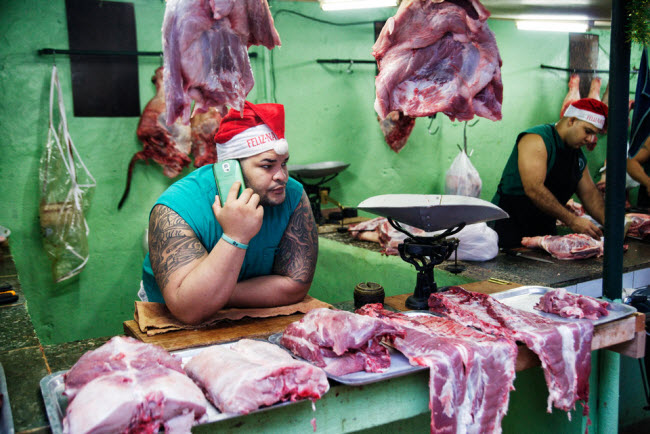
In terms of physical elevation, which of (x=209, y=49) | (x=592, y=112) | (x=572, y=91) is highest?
(x=572, y=91)

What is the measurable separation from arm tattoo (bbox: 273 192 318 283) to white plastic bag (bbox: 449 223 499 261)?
1320mm

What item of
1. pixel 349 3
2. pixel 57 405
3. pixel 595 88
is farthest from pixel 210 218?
pixel 595 88

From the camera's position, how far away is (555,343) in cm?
176

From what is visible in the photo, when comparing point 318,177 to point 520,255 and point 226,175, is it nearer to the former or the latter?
point 520,255

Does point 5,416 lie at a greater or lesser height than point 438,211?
lesser

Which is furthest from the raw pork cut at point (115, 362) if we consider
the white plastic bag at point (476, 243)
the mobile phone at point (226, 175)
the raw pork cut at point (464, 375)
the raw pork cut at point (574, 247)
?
the raw pork cut at point (574, 247)

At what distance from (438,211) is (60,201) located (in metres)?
3.51

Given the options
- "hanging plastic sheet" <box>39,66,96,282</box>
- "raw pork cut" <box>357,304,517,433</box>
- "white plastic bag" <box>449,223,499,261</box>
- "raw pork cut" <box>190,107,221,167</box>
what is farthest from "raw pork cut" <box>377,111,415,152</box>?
"raw pork cut" <box>357,304,517,433</box>

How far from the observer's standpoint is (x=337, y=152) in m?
5.88

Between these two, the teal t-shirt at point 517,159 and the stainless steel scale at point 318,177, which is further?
the stainless steel scale at point 318,177

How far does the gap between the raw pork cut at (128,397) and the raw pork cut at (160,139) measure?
3540mm

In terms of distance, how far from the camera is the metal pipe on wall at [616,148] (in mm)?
2072

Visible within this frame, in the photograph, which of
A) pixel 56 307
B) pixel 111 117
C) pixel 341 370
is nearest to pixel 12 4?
pixel 111 117

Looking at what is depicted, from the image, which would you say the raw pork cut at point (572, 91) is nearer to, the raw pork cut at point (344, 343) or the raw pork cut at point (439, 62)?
the raw pork cut at point (439, 62)
